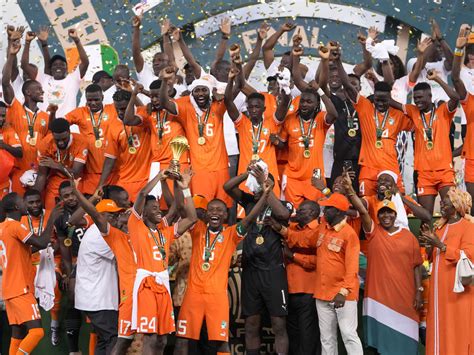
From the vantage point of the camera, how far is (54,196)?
13.2m

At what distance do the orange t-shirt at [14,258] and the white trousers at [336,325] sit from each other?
303 centimetres

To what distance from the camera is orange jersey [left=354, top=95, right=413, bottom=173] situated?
1302 cm

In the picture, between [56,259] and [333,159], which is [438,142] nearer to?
[333,159]

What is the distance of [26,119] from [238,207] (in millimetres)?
2770

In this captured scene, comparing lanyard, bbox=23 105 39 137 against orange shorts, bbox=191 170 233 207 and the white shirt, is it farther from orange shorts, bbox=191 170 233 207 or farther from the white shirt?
the white shirt

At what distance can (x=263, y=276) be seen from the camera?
11.6 metres

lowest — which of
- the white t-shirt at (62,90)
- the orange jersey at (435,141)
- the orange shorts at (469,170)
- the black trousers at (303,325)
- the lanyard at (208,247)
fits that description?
the black trousers at (303,325)

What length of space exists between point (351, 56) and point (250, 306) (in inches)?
219

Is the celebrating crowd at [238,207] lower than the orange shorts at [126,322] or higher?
higher

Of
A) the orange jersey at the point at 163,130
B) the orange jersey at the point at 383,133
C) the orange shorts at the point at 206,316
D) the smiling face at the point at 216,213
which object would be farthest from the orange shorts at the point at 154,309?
the orange jersey at the point at 383,133

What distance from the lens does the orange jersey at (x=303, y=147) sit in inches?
508

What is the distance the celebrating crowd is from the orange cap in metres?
0.01

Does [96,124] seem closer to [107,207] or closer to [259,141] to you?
[259,141]

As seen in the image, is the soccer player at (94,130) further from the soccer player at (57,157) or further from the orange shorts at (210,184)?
the orange shorts at (210,184)
